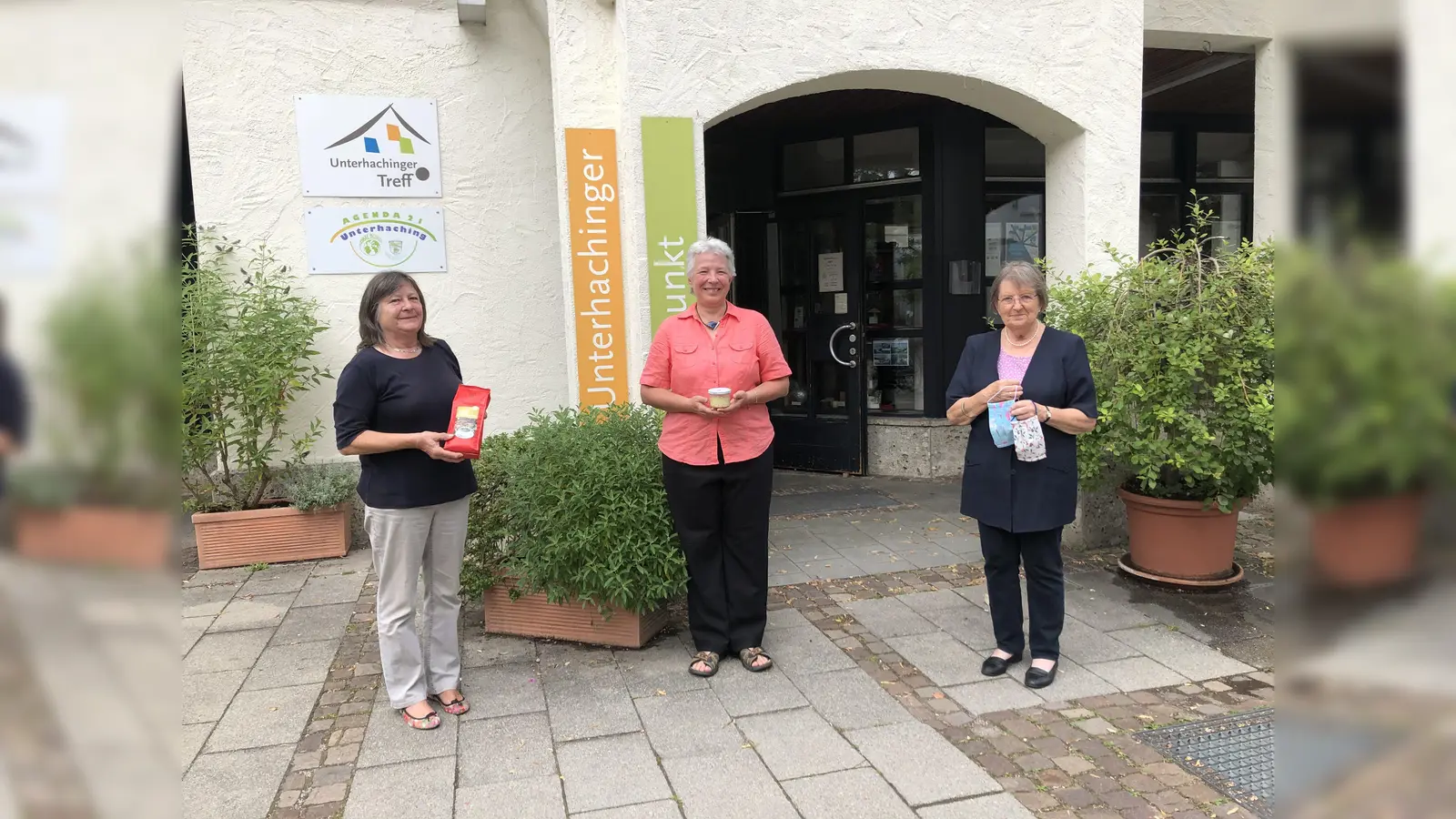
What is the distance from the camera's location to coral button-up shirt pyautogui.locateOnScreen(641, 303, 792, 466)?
365cm

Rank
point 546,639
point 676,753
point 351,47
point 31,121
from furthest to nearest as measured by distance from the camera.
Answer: point 351,47 → point 546,639 → point 676,753 → point 31,121

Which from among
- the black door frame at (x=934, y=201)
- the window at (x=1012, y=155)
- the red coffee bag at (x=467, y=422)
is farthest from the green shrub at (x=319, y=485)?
the window at (x=1012, y=155)

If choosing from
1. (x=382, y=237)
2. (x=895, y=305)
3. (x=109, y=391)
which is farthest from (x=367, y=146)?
(x=109, y=391)

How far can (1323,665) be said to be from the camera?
0.50m

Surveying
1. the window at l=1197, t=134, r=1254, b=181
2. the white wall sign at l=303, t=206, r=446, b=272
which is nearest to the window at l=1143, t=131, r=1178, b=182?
the window at l=1197, t=134, r=1254, b=181

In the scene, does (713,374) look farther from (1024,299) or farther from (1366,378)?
(1366,378)

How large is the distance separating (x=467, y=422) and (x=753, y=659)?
161 centimetres

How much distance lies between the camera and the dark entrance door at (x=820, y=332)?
7.57 m

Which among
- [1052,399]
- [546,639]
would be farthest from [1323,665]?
[546,639]

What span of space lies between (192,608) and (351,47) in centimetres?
356

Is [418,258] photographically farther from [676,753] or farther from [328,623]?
[676,753]

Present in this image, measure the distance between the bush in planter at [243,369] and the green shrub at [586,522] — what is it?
219cm

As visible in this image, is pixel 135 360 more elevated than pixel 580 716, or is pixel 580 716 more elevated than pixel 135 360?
pixel 135 360

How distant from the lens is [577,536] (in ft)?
12.2
